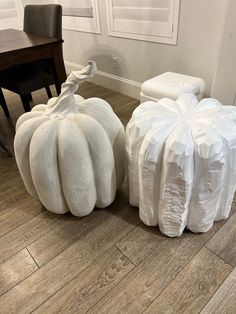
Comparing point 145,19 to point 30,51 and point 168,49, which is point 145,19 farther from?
point 30,51

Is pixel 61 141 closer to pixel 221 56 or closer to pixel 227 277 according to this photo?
pixel 227 277

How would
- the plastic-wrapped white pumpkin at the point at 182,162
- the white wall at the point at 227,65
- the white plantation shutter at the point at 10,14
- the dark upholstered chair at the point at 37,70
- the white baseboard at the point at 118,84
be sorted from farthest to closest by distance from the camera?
the white plantation shutter at the point at 10,14 < the white baseboard at the point at 118,84 < the dark upholstered chair at the point at 37,70 < the white wall at the point at 227,65 < the plastic-wrapped white pumpkin at the point at 182,162

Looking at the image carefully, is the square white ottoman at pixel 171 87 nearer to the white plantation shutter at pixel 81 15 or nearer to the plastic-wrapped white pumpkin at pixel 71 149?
the plastic-wrapped white pumpkin at pixel 71 149

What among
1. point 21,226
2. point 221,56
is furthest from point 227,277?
point 221,56

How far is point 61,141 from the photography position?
3.39 feet

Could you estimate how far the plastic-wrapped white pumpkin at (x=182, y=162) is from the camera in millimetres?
934

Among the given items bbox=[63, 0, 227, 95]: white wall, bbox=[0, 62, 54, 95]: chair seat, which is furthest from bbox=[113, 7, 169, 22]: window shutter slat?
bbox=[0, 62, 54, 95]: chair seat

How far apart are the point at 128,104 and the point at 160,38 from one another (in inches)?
27.9

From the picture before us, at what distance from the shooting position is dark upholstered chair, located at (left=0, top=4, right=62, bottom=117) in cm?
193

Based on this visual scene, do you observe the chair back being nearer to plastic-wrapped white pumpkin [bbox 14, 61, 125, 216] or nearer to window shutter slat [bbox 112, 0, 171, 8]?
window shutter slat [bbox 112, 0, 171, 8]

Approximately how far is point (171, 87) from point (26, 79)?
115 centimetres

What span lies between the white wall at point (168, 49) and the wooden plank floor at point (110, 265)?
4.37ft

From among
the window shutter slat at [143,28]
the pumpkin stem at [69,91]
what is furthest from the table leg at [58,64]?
the pumpkin stem at [69,91]

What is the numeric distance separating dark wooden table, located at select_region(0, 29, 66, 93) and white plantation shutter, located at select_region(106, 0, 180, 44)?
81 cm
